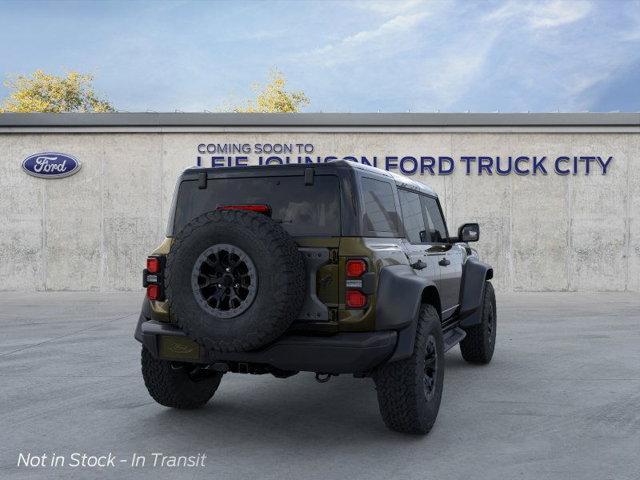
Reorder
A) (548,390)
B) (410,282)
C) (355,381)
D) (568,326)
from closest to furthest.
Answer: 1. (410,282)
2. (548,390)
3. (355,381)
4. (568,326)

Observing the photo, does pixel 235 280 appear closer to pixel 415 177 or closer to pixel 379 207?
pixel 379 207

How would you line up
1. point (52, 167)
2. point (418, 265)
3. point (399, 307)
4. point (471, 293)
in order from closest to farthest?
1. point (399, 307)
2. point (418, 265)
3. point (471, 293)
4. point (52, 167)

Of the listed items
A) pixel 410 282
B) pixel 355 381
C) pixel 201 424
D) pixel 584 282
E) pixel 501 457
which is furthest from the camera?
pixel 584 282

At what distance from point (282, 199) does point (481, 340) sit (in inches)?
131

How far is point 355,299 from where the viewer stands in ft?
12.6

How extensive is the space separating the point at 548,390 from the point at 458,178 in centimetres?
1115

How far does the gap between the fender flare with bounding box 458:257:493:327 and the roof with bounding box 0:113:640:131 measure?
10.1m

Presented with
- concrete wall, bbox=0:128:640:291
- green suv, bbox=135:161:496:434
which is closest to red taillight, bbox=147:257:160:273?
green suv, bbox=135:161:496:434

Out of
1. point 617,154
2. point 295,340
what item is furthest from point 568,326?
point 617,154

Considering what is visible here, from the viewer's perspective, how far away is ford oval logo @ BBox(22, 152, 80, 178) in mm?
16297

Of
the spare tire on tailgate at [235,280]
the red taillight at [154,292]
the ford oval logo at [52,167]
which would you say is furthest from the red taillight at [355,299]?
the ford oval logo at [52,167]

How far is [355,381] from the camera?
5977 mm

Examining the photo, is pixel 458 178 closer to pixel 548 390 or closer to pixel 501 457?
pixel 548 390

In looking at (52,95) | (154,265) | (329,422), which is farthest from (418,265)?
(52,95)
